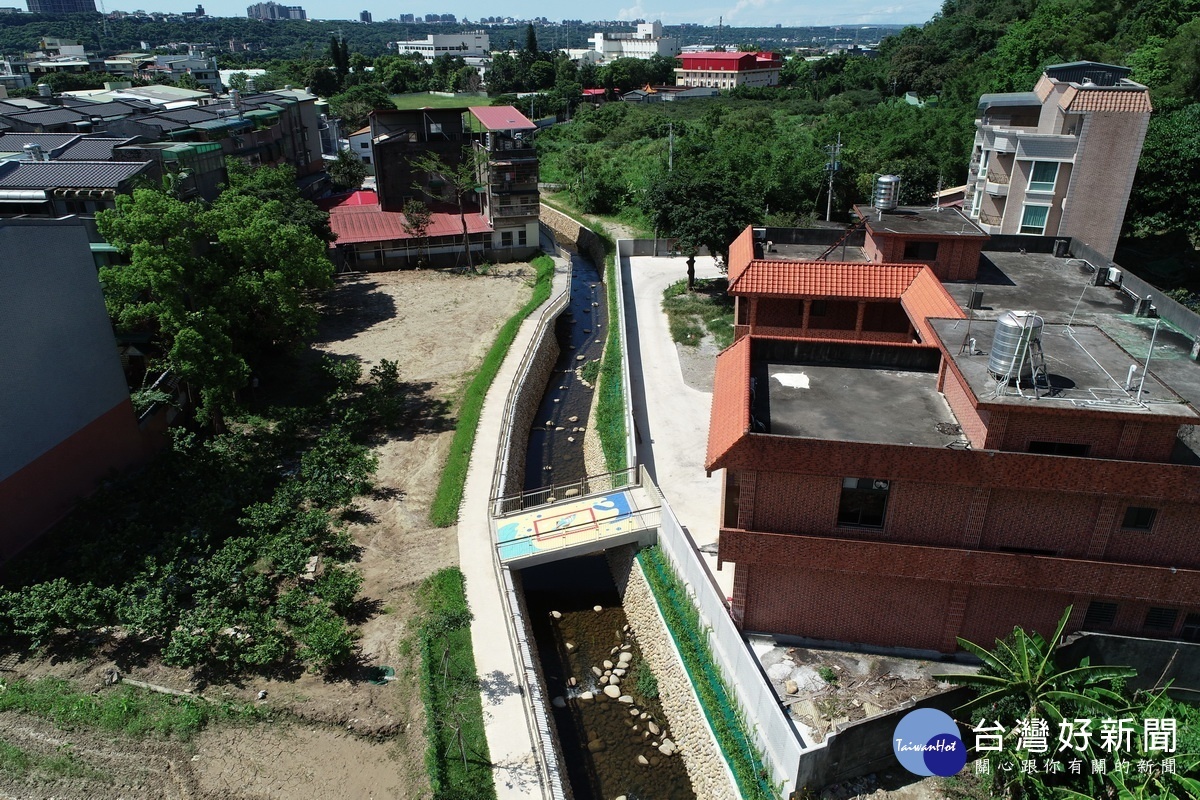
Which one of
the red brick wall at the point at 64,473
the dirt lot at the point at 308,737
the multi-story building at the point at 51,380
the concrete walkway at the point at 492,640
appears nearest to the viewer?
the dirt lot at the point at 308,737

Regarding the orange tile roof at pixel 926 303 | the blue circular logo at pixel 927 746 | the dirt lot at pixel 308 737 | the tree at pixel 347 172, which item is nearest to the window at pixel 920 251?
the orange tile roof at pixel 926 303

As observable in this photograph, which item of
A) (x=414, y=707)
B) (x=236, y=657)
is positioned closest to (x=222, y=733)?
(x=236, y=657)

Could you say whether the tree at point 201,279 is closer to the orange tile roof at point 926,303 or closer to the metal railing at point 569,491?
the metal railing at point 569,491

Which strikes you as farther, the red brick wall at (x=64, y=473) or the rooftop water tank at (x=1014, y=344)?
the red brick wall at (x=64, y=473)

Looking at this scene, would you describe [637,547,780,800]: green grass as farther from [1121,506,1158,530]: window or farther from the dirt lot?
[1121,506,1158,530]: window

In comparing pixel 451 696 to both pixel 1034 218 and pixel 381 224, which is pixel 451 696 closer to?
pixel 1034 218

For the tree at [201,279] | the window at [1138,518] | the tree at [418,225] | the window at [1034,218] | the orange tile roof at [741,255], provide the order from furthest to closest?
the tree at [418,225] < the window at [1034,218] < the orange tile roof at [741,255] < the tree at [201,279] < the window at [1138,518]

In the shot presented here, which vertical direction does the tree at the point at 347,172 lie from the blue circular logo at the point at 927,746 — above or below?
above
